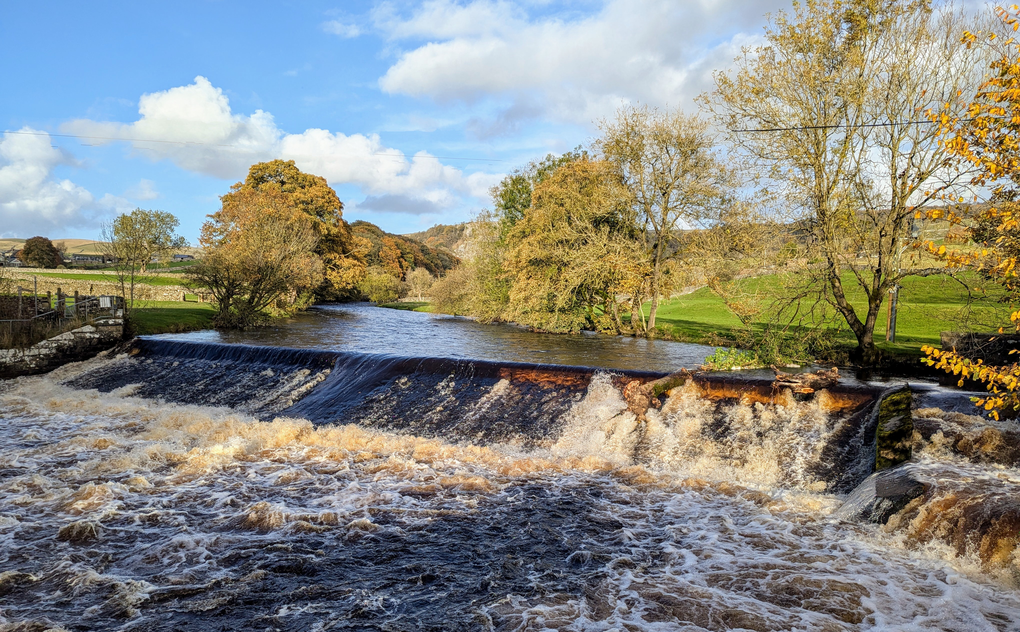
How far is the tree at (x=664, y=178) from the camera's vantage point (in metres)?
22.4

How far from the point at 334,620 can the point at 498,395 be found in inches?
A: 272

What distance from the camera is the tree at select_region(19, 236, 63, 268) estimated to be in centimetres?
5584

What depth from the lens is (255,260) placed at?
92.6ft

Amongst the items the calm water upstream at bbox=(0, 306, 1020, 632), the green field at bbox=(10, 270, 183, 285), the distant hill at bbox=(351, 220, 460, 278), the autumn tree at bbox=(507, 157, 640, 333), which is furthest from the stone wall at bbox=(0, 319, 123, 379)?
the distant hill at bbox=(351, 220, 460, 278)

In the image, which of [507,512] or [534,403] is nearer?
[507,512]

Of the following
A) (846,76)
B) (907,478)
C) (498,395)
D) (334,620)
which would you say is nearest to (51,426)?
(498,395)

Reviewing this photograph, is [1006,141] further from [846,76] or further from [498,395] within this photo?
[846,76]

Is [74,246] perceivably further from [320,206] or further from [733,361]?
[733,361]

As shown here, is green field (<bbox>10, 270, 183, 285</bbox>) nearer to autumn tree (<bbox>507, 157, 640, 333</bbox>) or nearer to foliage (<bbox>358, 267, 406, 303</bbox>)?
foliage (<bbox>358, 267, 406, 303</bbox>)

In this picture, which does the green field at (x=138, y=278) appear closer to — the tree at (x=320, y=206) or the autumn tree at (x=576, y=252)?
the tree at (x=320, y=206)

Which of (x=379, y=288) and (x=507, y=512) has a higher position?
(x=379, y=288)

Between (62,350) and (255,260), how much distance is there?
36.7 feet

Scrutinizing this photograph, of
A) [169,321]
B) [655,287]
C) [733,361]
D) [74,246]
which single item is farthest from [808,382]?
[74,246]

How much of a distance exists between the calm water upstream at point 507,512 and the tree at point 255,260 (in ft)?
46.6
